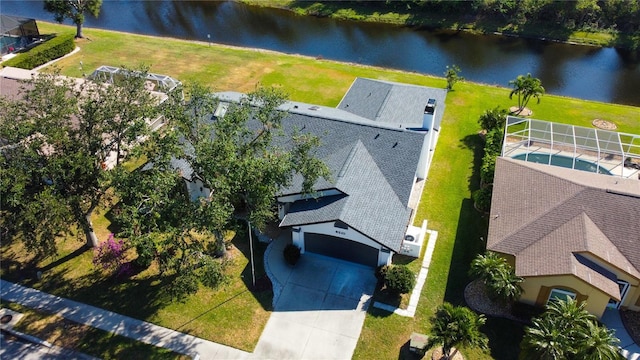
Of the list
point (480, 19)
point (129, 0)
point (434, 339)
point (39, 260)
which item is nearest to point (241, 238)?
point (39, 260)

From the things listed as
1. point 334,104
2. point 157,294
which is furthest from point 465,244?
point 334,104

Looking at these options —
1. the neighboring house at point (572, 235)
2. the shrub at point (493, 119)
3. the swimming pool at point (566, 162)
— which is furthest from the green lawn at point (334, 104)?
the swimming pool at point (566, 162)

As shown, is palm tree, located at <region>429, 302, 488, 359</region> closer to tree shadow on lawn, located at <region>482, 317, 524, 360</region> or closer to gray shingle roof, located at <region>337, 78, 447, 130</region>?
tree shadow on lawn, located at <region>482, 317, 524, 360</region>

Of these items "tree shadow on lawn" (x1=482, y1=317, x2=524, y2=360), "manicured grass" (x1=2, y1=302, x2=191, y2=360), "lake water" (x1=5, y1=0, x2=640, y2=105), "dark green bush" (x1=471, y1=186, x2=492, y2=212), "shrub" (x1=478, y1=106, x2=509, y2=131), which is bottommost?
"manicured grass" (x1=2, y1=302, x2=191, y2=360)

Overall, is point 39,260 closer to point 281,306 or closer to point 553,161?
point 281,306

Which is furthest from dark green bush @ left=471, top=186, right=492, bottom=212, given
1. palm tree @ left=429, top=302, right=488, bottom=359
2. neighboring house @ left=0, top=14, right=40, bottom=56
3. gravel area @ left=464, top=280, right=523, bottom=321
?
neighboring house @ left=0, top=14, right=40, bottom=56
